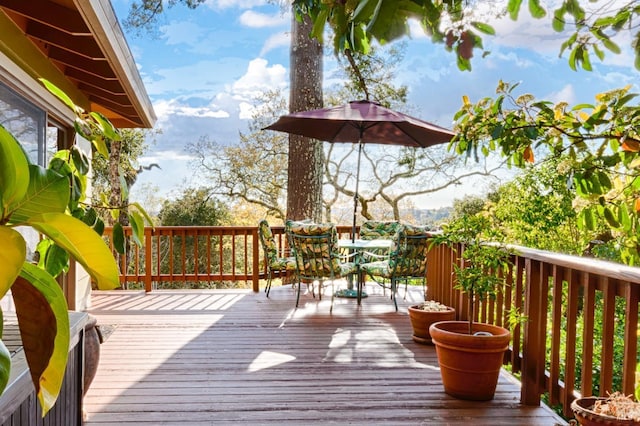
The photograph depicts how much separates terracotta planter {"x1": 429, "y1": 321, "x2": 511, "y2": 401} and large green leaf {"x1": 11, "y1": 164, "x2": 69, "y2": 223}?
8.87 ft

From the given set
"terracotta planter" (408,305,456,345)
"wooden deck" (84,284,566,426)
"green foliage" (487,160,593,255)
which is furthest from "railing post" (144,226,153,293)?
"green foliage" (487,160,593,255)

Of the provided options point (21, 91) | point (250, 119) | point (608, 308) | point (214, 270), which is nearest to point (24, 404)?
point (608, 308)

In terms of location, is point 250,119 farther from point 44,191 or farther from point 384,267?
point 44,191

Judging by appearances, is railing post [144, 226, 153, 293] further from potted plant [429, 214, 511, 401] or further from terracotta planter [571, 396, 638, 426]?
terracotta planter [571, 396, 638, 426]

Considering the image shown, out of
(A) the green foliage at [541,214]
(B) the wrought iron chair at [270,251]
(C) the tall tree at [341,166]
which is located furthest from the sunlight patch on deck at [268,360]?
(C) the tall tree at [341,166]

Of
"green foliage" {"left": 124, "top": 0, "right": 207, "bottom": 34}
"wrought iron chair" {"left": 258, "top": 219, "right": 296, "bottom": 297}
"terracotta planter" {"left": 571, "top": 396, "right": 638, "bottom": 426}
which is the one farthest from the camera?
"green foliage" {"left": 124, "top": 0, "right": 207, "bottom": 34}

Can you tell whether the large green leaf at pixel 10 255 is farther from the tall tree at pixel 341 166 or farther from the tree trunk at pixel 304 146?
the tall tree at pixel 341 166

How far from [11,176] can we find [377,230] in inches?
289

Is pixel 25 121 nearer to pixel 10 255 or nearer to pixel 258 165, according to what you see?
pixel 10 255

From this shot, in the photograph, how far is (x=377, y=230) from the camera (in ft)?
25.4

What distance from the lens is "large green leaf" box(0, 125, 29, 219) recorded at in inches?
18.8

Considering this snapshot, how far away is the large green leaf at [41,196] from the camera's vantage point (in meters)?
0.51

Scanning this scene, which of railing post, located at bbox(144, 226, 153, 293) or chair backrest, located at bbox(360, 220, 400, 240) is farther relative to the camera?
chair backrest, located at bbox(360, 220, 400, 240)

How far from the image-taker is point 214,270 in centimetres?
1208
